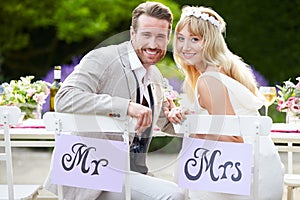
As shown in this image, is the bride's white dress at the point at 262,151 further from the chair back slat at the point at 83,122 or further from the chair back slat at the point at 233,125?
the chair back slat at the point at 83,122

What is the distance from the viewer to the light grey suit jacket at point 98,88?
241 cm

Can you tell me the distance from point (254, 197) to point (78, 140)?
24.2 inches

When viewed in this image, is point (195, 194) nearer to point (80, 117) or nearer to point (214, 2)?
point (80, 117)

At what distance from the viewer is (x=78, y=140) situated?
2.44m

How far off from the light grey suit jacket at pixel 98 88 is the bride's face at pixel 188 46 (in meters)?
0.21

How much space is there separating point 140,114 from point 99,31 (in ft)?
18.2

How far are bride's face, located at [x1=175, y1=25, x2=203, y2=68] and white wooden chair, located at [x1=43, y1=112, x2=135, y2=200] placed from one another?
406 millimetres

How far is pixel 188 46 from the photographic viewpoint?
2635mm

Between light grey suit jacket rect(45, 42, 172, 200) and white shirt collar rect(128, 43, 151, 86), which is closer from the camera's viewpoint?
light grey suit jacket rect(45, 42, 172, 200)

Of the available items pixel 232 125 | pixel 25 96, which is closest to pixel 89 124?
pixel 232 125

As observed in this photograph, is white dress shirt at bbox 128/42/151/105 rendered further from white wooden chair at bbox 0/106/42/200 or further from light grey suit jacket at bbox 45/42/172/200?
white wooden chair at bbox 0/106/42/200

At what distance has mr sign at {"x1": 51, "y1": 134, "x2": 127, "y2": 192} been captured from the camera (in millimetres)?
2393

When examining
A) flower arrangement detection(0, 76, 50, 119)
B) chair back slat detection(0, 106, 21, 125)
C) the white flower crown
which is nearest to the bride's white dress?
the white flower crown

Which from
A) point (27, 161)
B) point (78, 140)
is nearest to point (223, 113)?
point (78, 140)
